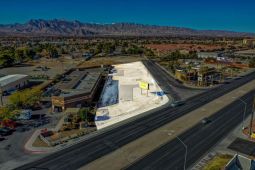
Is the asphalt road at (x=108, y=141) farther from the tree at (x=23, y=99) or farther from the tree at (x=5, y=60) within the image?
the tree at (x=5, y=60)

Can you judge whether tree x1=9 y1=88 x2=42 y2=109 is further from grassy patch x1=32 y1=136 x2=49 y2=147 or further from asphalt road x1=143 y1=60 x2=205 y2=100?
asphalt road x1=143 y1=60 x2=205 y2=100

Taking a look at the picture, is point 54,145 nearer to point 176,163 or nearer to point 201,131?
→ point 176,163

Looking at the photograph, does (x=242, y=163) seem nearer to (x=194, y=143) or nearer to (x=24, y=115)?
(x=194, y=143)

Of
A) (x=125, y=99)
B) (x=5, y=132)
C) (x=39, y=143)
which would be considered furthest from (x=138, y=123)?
(x=5, y=132)

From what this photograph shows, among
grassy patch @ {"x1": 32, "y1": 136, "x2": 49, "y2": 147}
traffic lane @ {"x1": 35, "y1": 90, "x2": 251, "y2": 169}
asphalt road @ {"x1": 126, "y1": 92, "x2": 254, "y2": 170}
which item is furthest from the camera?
grassy patch @ {"x1": 32, "y1": 136, "x2": 49, "y2": 147}

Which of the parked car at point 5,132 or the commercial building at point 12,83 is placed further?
the commercial building at point 12,83

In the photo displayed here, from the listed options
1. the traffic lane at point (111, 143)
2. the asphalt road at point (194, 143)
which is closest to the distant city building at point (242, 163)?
the asphalt road at point (194, 143)

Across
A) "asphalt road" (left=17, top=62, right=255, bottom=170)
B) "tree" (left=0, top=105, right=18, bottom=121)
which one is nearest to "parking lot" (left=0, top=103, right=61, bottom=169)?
"tree" (left=0, top=105, right=18, bottom=121)

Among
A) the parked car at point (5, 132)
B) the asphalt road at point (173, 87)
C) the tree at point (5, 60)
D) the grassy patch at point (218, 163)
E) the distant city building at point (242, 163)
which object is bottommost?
the grassy patch at point (218, 163)
